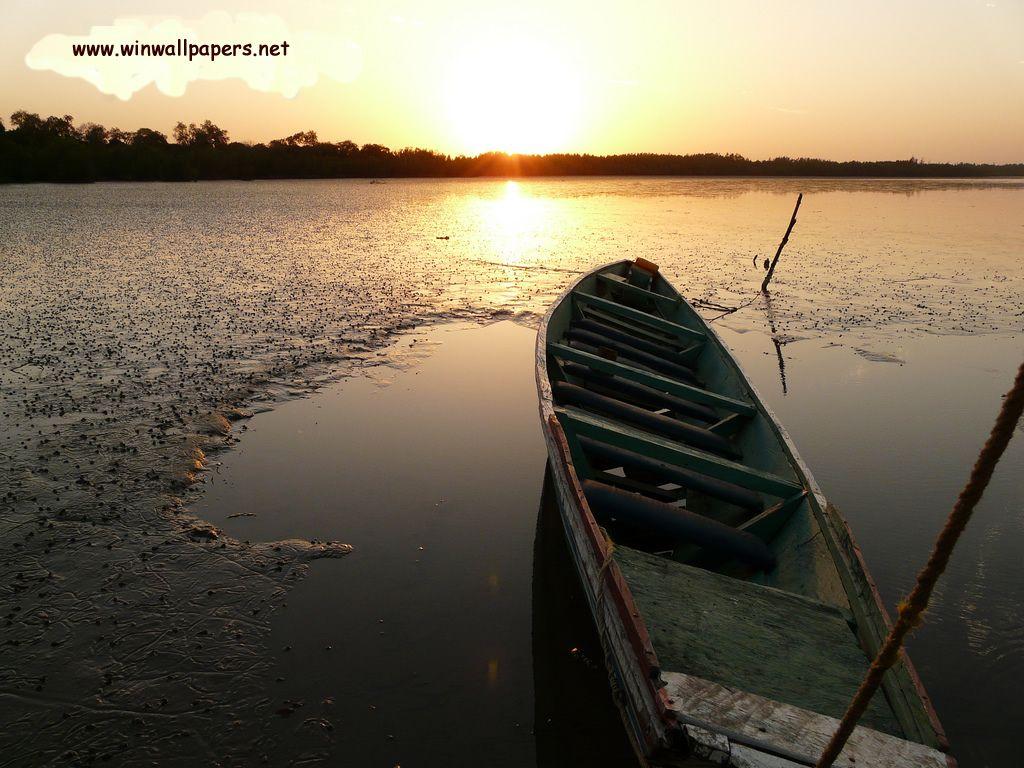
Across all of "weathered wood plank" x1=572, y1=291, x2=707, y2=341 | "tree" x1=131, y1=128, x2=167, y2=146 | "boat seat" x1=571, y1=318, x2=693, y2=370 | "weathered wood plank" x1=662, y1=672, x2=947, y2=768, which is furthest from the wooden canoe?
"tree" x1=131, y1=128, x2=167, y2=146

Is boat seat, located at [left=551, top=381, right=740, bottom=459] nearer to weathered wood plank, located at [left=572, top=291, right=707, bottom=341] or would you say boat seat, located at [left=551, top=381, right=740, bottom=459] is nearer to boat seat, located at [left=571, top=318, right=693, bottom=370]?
boat seat, located at [left=571, top=318, right=693, bottom=370]

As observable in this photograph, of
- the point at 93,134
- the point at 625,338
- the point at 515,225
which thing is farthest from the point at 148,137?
the point at 625,338

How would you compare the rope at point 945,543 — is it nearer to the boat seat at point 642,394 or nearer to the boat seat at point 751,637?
the boat seat at point 751,637

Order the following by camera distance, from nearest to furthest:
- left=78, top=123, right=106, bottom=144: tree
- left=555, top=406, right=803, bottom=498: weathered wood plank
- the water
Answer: the water < left=555, top=406, right=803, bottom=498: weathered wood plank < left=78, top=123, right=106, bottom=144: tree

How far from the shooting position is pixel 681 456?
→ 201 inches

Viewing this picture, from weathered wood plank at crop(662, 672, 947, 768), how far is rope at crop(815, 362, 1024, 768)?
45cm

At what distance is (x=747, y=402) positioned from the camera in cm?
674

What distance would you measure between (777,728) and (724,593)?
1190 mm

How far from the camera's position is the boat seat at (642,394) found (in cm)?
714

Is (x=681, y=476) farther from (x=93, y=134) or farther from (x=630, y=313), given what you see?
(x=93, y=134)

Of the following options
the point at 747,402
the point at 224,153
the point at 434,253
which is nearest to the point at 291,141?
the point at 224,153

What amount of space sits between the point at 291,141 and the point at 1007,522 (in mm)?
121017

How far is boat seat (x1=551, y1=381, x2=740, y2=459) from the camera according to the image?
6125 millimetres

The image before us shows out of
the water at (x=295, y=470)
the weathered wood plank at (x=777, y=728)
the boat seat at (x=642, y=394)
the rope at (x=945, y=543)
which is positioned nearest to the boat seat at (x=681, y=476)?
the water at (x=295, y=470)
